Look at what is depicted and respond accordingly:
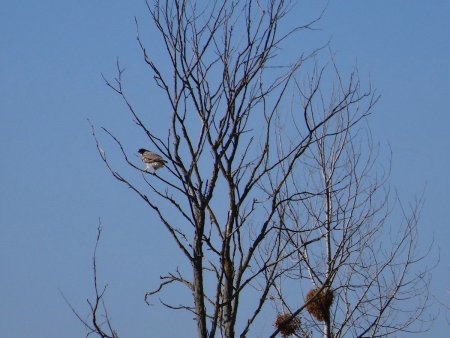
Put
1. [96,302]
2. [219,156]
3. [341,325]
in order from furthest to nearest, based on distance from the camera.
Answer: [341,325] < [219,156] < [96,302]

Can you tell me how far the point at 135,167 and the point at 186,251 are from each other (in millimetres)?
569

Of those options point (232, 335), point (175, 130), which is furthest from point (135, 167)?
point (232, 335)

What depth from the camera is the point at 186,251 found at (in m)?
3.99

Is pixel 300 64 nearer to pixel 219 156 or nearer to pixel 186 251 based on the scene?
pixel 219 156

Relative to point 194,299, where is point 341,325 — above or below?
above

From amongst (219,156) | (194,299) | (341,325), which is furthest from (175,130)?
(341,325)

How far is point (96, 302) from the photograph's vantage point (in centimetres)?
382

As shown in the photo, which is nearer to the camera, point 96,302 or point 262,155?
point 96,302

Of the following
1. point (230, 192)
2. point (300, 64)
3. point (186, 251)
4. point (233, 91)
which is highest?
point (300, 64)

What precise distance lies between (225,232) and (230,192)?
234mm

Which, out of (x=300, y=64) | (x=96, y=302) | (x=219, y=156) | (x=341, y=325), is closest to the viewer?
(x=96, y=302)

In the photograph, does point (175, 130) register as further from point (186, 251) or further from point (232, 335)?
point (232, 335)

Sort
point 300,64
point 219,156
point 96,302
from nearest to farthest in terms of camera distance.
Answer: point 96,302 < point 219,156 < point 300,64

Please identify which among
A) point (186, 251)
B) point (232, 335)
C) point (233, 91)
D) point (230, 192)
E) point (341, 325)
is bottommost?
point (232, 335)
